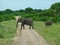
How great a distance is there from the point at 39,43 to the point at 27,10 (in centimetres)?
9228

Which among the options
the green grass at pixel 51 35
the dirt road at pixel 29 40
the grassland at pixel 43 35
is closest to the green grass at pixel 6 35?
the grassland at pixel 43 35

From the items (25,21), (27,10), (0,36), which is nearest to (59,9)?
(27,10)

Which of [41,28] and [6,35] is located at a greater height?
[6,35]

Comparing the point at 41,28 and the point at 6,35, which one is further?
the point at 41,28

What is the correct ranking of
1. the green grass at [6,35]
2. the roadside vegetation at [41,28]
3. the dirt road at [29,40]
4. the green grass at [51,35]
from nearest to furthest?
1. the dirt road at [29,40]
2. the green grass at [6,35]
3. the green grass at [51,35]
4. the roadside vegetation at [41,28]

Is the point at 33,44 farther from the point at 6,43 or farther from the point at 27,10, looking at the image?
the point at 27,10

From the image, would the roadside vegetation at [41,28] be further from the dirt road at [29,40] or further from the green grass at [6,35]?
the dirt road at [29,40]

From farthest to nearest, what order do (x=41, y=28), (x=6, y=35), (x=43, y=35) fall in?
(x=41, y=28), (x=43, y=35), (x=6, y=35)

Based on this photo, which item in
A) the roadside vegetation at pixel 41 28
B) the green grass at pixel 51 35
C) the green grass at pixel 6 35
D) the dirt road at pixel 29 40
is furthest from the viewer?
the roadside vegetation at pixel 41 28

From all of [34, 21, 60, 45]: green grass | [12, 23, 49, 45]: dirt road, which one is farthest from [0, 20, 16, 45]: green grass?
[34, 21, 60, 45]: green grass

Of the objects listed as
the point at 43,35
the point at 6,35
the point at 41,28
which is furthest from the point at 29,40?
the point at 41,28

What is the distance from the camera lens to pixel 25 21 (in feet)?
108

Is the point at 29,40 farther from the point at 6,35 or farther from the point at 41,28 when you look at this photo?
the point at 41,28

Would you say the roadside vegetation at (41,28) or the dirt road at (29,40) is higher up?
the dirt road at (29,40)
